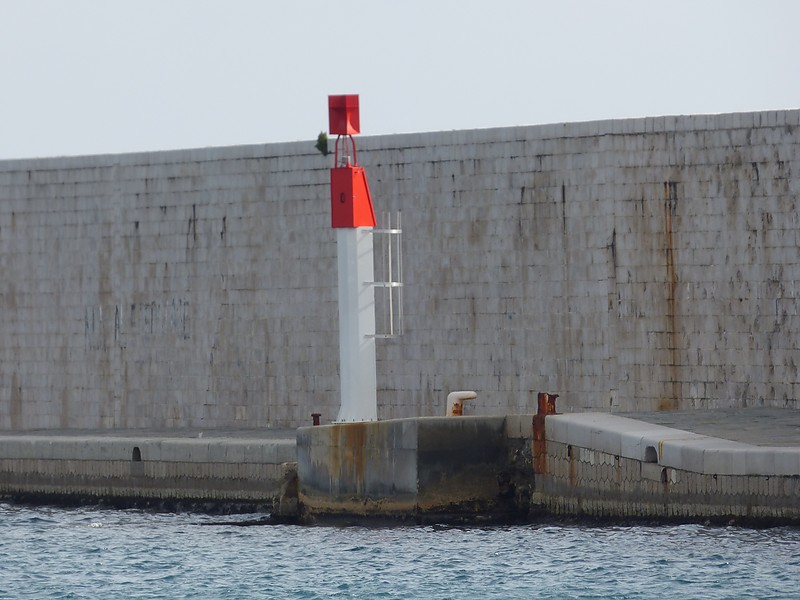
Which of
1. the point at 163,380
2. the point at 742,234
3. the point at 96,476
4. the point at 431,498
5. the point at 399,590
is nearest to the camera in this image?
the point at 399,590

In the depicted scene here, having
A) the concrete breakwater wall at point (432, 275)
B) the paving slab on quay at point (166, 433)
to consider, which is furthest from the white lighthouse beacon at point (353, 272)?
the concrete breakwater wall at point (432, 275)

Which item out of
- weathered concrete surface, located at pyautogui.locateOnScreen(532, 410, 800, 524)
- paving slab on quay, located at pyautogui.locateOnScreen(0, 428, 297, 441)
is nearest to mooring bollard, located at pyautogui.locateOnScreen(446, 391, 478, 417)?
weathered concrete surface, located at pyautogui.locateOnScreen(532, 410, 800, 524)

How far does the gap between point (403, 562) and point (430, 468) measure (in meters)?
1.62

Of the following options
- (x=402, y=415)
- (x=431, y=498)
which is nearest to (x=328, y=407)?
(x=402, y=415)

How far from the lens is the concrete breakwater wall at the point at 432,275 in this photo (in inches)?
742

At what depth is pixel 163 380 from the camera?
21.9m

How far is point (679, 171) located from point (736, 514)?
5323mm

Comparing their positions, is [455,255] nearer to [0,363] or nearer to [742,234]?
[742,234]

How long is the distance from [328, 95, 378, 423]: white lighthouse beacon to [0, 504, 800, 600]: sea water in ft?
5.32

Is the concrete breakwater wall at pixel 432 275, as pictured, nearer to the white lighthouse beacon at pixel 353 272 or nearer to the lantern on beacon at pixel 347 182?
the white lighthouse beacon at pixel 353 272

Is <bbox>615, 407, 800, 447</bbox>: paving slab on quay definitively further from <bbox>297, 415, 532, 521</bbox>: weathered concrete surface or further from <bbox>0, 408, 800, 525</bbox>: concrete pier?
<bbox>297, 415, 532, 521</bbox>: weathered concrete surface

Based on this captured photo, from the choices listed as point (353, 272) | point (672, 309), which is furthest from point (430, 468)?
point (672, 309)

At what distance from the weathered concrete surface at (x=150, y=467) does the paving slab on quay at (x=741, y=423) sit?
356 cm

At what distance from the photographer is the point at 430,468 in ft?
55.5
